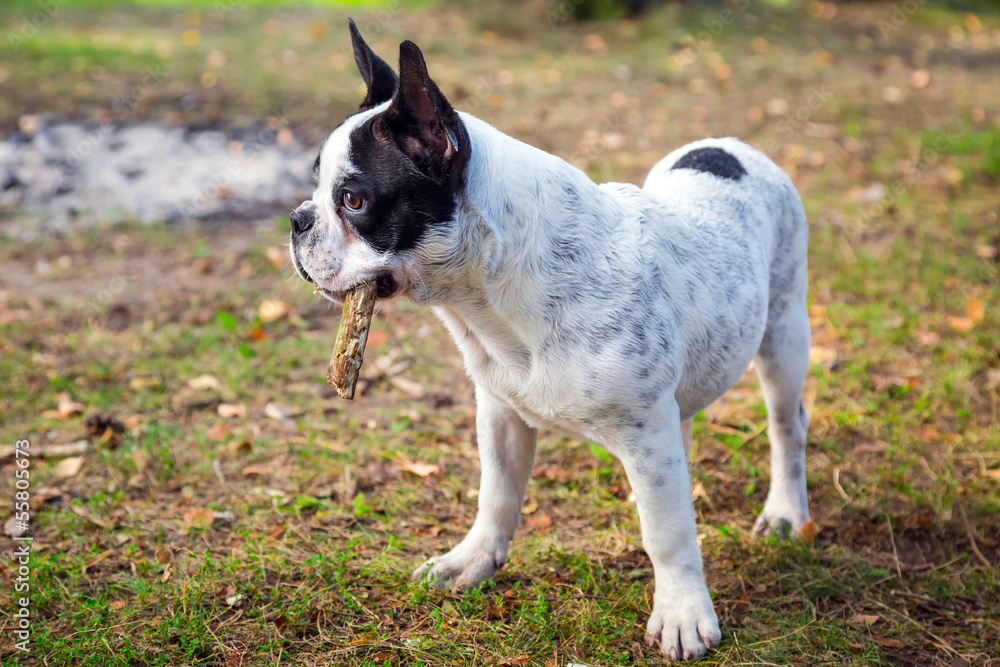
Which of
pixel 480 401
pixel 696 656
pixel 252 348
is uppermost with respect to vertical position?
pixel 480 401

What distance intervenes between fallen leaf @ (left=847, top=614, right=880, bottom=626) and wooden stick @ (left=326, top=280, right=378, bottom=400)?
2.18 metres

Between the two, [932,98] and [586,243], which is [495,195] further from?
[932,98]

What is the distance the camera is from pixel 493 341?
304cm

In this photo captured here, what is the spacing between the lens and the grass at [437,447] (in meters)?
3.35

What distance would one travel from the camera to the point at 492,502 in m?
3.59

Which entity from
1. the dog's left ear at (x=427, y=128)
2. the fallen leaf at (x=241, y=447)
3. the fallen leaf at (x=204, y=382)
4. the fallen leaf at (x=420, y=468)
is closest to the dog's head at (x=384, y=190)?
the dog's left ear at (x=427, y=128)

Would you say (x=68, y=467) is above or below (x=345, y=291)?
below

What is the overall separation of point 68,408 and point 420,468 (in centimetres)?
207

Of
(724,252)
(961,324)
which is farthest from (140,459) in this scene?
(961,324)

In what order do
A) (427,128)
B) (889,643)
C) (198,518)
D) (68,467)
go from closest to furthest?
(427,128) < (889,643) < (198,518) < (68,467)

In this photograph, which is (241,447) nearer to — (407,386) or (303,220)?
(407,386)

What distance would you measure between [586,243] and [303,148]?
5.87 meters

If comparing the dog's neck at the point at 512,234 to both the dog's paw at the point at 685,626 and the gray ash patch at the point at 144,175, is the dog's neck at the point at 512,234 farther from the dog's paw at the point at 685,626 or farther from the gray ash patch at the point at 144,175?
the gray ash patch at the point at 144,175

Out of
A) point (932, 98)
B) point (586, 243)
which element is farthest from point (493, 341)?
point (932, 98)
